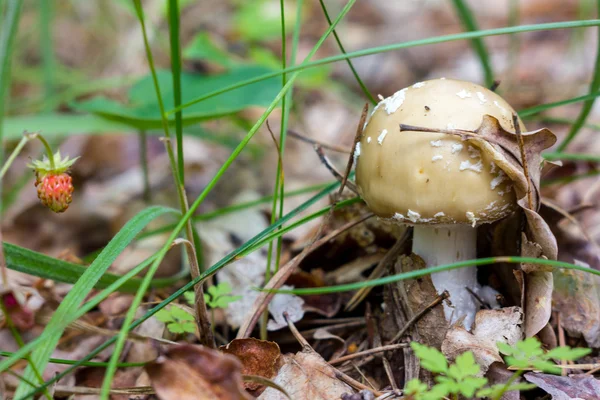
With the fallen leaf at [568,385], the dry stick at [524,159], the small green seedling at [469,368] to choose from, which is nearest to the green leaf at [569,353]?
the small green seedling at [469,368]

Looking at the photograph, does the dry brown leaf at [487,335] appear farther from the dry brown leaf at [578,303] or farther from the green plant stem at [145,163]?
the green plant stem at [145,163]

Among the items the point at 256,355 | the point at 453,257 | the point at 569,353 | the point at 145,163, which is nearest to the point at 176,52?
the point at 256,355

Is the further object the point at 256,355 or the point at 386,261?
the point at 386,261

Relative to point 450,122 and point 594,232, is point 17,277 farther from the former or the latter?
point 594,232

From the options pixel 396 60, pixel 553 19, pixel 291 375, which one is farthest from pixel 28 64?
pixel 553 19

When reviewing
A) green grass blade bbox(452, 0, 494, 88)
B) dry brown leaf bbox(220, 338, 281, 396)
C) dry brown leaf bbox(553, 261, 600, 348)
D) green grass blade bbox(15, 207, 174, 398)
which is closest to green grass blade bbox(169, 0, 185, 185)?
green grass blade bbox(15, 207, 174, 398)

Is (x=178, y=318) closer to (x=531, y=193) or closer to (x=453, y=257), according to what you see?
(x=453, y=257)
